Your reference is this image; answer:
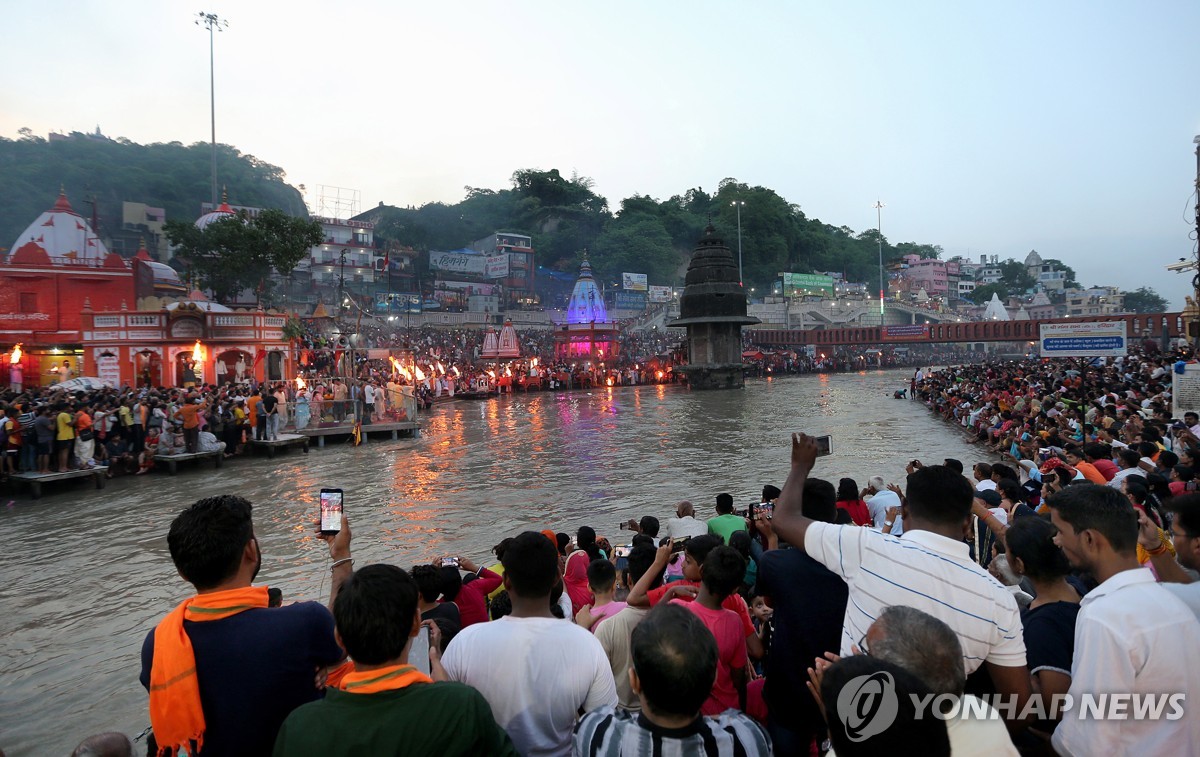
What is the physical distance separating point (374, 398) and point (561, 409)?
10212 millimetres

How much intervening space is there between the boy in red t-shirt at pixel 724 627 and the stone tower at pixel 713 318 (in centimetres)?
4099

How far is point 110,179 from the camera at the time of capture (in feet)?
248

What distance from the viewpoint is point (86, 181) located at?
A: 7306cm

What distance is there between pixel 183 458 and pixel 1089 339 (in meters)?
20.7

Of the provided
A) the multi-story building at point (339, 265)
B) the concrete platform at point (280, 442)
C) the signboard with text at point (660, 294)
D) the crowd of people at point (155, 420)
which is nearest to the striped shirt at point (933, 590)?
the crowd of people at point (155, 420)

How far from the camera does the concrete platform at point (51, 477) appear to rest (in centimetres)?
1495

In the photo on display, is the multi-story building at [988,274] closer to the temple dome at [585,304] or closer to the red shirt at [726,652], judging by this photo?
the temple dome at [585,304]

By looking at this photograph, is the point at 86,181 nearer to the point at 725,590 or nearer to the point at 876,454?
the point at 876,454

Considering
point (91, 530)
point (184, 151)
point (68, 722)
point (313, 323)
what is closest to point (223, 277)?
point (313, 323)

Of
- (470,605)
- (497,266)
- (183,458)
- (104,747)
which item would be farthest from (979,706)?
(497,266)

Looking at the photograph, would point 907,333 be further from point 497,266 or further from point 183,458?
point 183,458

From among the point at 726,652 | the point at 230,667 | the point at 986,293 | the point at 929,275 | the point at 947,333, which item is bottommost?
the point at 726,652

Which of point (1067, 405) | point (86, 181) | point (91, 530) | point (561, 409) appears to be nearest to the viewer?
point (91, 530)

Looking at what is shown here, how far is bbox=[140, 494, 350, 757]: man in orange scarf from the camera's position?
2510 millimetres
